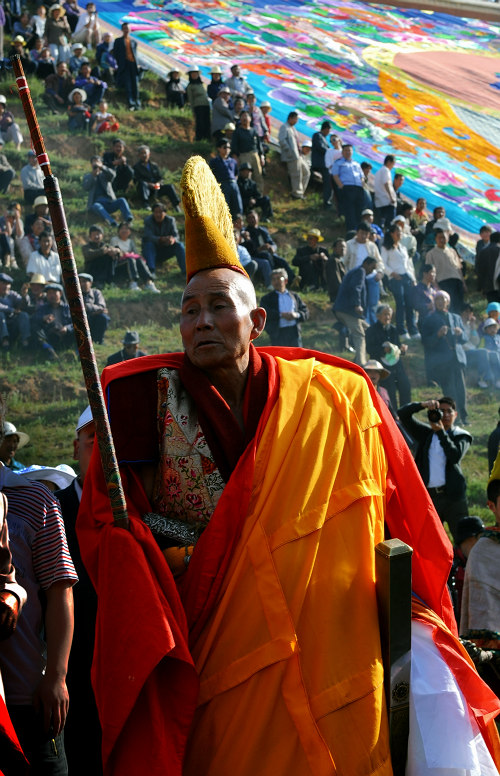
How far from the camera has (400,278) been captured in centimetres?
1519

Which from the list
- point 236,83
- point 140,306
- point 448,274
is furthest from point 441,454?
point 236,83

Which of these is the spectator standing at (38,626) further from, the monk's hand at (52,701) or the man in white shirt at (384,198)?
the man in white shirt at (384,198)

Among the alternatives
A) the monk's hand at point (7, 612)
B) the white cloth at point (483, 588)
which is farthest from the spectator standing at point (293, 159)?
the monk's hand at point (7, 612)

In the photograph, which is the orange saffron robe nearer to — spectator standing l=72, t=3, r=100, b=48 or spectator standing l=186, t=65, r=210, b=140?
spectator standing l=186, t=65, r=210, b=140

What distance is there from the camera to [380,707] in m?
2.26

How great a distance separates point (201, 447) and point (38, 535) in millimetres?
479

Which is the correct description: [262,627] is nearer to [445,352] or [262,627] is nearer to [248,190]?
[445,352]

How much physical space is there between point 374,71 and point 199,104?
635 centimetres

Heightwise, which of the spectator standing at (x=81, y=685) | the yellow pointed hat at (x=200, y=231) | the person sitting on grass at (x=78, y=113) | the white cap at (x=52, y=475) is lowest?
the person sitting on grass at (x=78, y=113)

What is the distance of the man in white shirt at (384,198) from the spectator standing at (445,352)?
11.6 ft

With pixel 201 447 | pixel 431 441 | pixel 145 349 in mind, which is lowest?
pixel 145 349

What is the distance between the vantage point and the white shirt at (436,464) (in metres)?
7.79

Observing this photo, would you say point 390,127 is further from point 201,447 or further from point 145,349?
point 201,447

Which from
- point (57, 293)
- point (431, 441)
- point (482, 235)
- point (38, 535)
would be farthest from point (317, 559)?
point (482, 235)
